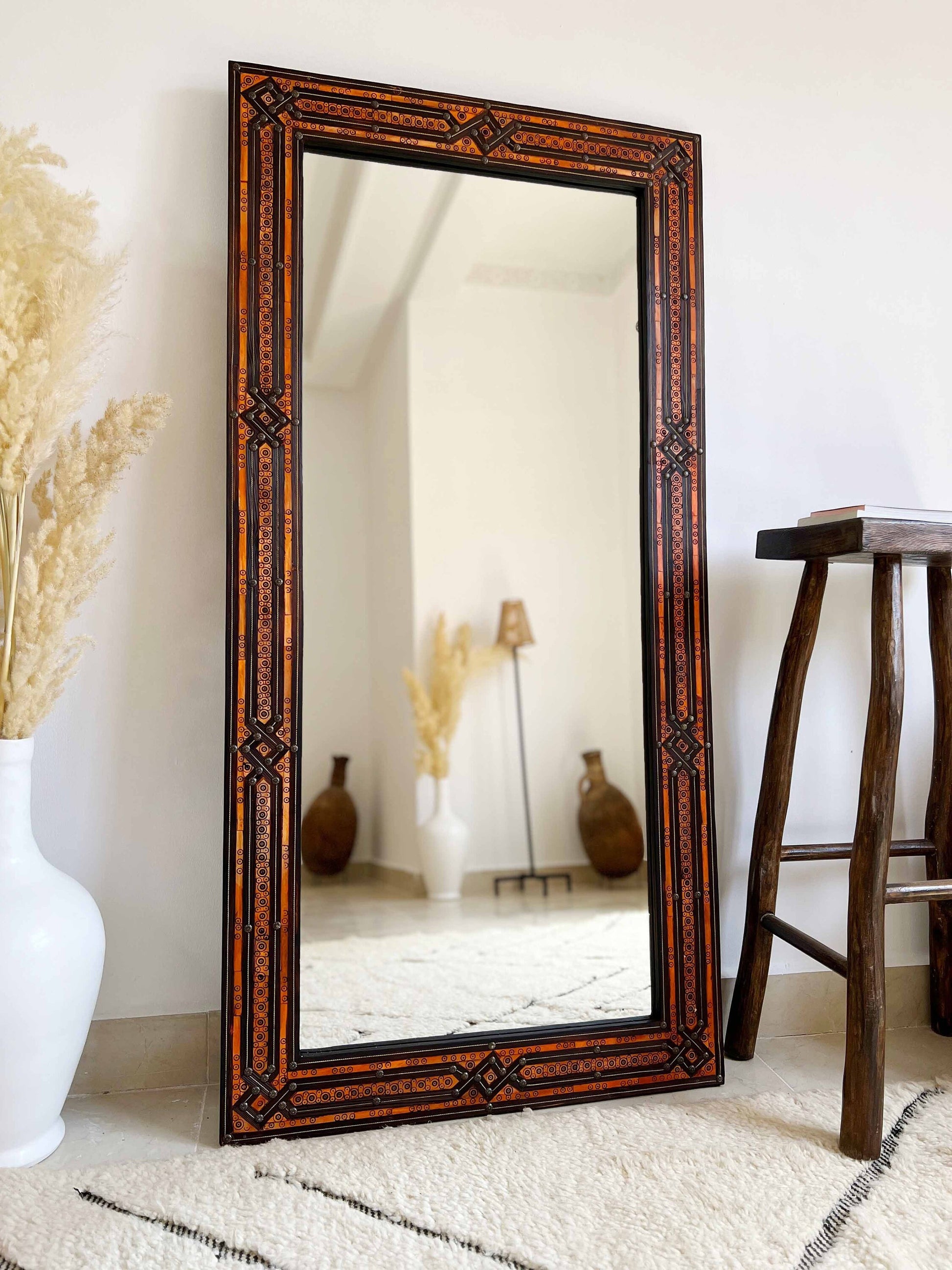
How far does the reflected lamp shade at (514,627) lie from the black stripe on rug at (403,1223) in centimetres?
114

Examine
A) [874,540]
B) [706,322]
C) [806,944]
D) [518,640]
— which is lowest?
[806,944]

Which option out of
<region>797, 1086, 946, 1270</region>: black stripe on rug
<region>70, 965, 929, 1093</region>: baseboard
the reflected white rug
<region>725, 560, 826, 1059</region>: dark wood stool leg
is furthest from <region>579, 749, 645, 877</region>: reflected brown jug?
<region>70, 965, 929, 1093</region>: baseboard

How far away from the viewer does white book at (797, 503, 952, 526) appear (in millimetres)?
1585

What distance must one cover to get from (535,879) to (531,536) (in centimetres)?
79

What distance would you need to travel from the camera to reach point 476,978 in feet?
5.85

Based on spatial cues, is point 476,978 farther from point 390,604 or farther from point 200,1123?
point 390,604

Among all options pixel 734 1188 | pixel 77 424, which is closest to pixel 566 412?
pixel 77 424

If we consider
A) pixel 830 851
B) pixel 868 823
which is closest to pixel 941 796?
pixel 830 851

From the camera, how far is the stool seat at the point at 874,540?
155cm

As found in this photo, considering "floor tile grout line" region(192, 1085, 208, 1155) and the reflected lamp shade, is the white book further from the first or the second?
"floor tile grout line" region(192, 1085, 208, 1155)

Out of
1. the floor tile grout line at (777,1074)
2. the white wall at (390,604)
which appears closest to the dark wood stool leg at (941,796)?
the floor tile grout line at (777,1074)

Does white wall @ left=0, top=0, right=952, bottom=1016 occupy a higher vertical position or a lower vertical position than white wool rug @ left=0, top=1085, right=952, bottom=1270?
higher

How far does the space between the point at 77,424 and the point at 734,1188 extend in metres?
1.56

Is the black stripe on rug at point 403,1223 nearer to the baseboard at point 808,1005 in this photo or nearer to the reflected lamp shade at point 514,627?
the baseboard at point 808,1005
